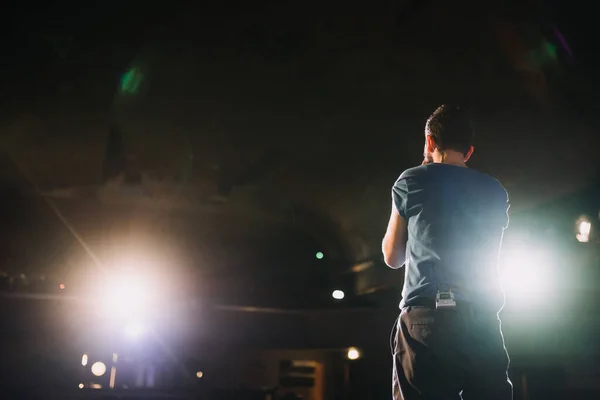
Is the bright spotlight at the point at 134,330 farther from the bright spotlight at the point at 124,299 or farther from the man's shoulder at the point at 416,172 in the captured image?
the man's shoulder at the point at 416,172

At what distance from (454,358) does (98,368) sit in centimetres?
1208

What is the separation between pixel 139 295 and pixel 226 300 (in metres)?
3.06

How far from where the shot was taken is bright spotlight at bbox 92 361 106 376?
12.2 metres

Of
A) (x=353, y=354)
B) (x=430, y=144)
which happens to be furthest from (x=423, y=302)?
(x=353, y=354)

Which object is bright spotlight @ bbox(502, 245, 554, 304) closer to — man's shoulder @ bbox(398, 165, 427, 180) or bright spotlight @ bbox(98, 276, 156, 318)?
man's shoulder @ bbox(398, 165, 427, 180)

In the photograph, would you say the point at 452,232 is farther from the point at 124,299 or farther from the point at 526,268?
the point at 124,299

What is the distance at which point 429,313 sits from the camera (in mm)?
1783

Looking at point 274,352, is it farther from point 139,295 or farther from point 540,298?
point 540,298

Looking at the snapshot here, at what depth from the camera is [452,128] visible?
6.48 ft

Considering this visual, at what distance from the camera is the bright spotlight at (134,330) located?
1232 centimetres

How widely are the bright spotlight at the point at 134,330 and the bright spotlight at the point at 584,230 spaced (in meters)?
9.37

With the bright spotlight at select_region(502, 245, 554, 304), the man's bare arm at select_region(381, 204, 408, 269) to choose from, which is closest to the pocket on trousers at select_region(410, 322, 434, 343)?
the man's bare arm at select_region(381, 204, 408, 269)

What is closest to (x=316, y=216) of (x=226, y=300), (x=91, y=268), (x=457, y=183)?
(x=226, y=300)

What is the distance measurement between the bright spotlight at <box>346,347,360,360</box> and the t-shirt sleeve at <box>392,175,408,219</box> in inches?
481
